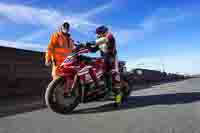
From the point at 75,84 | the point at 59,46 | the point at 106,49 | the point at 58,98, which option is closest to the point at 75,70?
the point at 75,84

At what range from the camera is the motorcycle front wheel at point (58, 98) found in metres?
5.14

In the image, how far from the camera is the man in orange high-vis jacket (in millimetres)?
6352

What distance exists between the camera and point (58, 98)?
5.25 metres

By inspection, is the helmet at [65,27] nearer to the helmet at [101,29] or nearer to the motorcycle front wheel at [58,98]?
the helmet at [101,29]

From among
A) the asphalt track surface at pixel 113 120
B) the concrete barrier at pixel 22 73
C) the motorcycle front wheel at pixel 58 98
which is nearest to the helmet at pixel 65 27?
the motorcycle front wheel at pixel 58 98

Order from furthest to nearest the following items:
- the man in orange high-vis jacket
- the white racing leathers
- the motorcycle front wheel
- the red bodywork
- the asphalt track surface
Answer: the man in orange high-vis jacket
the white racing leathers
the red bodywork
the motorcycle front wheel
the asphalt track surface

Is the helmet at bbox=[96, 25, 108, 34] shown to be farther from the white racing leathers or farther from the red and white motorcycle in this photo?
the red and white motorcycle

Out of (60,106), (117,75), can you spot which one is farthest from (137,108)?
(60,106)

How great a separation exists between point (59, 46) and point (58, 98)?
1.56 metres

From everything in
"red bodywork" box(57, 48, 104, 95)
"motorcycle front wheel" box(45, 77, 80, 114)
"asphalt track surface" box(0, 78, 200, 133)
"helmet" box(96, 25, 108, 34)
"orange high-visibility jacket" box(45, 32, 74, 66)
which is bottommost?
"asphalt track surface" box(0, 78, 200, 133)

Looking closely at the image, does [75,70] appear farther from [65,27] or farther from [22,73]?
[22,73]

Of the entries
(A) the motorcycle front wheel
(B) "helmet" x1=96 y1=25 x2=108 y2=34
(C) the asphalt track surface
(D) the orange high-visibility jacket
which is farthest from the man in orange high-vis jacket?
(C) the asphalt track surface

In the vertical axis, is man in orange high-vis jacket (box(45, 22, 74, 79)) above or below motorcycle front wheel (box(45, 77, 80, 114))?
above

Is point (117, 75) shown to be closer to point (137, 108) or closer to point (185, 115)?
point (137, 108)
